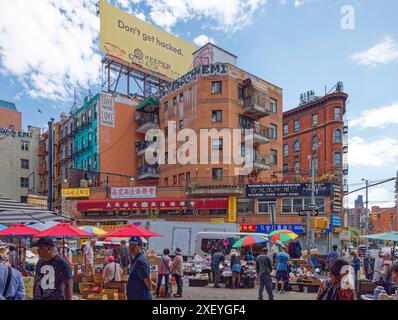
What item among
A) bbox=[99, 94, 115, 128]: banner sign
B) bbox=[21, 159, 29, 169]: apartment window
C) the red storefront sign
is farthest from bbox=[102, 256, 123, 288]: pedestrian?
bbox=[21, 159, 29, 169]: apartment window

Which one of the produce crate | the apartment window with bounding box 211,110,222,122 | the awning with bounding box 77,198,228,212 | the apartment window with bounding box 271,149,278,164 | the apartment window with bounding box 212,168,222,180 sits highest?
the apartment window with bounding box 211,110,222,122

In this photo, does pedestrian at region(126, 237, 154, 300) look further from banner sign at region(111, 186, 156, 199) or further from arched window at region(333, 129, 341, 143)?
arched window at region(333, 129, 341, 143)

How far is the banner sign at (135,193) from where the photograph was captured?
4284 cm

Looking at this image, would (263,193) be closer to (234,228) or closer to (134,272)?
(234,228)

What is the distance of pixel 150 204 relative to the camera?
1661 inches

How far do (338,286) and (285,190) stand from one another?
3532 cm

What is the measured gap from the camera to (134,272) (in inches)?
267

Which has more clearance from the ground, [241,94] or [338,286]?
[241,94]

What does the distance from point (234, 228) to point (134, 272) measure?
22.6 m

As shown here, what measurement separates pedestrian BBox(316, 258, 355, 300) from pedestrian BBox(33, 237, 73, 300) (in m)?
3.14

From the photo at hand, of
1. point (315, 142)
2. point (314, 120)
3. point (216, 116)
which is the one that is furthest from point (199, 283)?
point (314, 120)

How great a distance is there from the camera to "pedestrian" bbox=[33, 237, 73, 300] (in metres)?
5.41

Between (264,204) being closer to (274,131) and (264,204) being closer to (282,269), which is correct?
(274,131)
